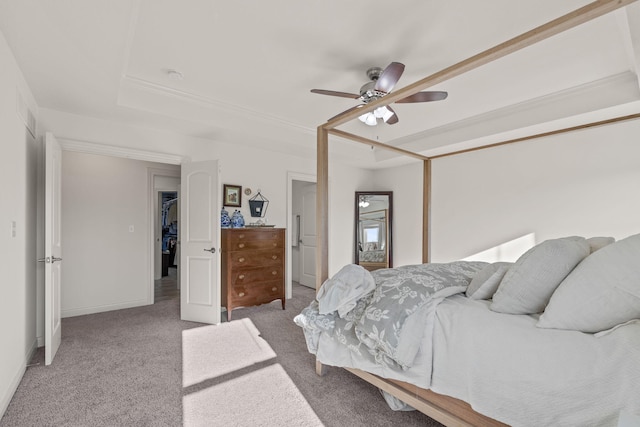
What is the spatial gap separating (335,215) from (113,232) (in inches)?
130

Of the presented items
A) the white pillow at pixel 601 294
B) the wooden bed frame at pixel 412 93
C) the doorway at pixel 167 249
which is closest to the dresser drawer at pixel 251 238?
the wooden bed frame at pixel 412 93

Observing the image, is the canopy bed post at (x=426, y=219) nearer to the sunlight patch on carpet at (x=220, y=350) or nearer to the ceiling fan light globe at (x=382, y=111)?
the ceiling fan light globe at (x=382, y=111)

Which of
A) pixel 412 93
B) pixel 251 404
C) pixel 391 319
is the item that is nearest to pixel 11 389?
pixel 251 404

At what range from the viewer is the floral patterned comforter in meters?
1.61

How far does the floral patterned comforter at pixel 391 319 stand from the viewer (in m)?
1.61

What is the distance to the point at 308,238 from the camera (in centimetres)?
567

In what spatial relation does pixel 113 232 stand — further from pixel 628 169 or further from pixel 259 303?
pixel 628 169

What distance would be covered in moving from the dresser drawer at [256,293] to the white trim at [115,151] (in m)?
1.76

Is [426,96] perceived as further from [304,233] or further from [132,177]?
[132,177]

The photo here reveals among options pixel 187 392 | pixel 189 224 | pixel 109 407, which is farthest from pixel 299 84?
pixel 109 407

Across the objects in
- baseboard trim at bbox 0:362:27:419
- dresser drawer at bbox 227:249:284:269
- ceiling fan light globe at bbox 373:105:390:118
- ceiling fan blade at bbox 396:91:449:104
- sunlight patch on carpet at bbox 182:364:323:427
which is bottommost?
sunlight patch on carpet at bbox 182:364:323:427

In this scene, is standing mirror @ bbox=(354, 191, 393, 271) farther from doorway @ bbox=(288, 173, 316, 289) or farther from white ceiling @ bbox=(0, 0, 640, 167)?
white ceiling @ bbox=(0, 0, 640, 167)

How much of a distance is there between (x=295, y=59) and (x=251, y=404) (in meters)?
2.59

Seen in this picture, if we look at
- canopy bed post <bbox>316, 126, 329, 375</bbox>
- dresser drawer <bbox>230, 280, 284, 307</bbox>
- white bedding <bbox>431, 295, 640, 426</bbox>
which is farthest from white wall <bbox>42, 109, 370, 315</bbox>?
white bedding <bbox>431, 295, 640, 426</bbox>
